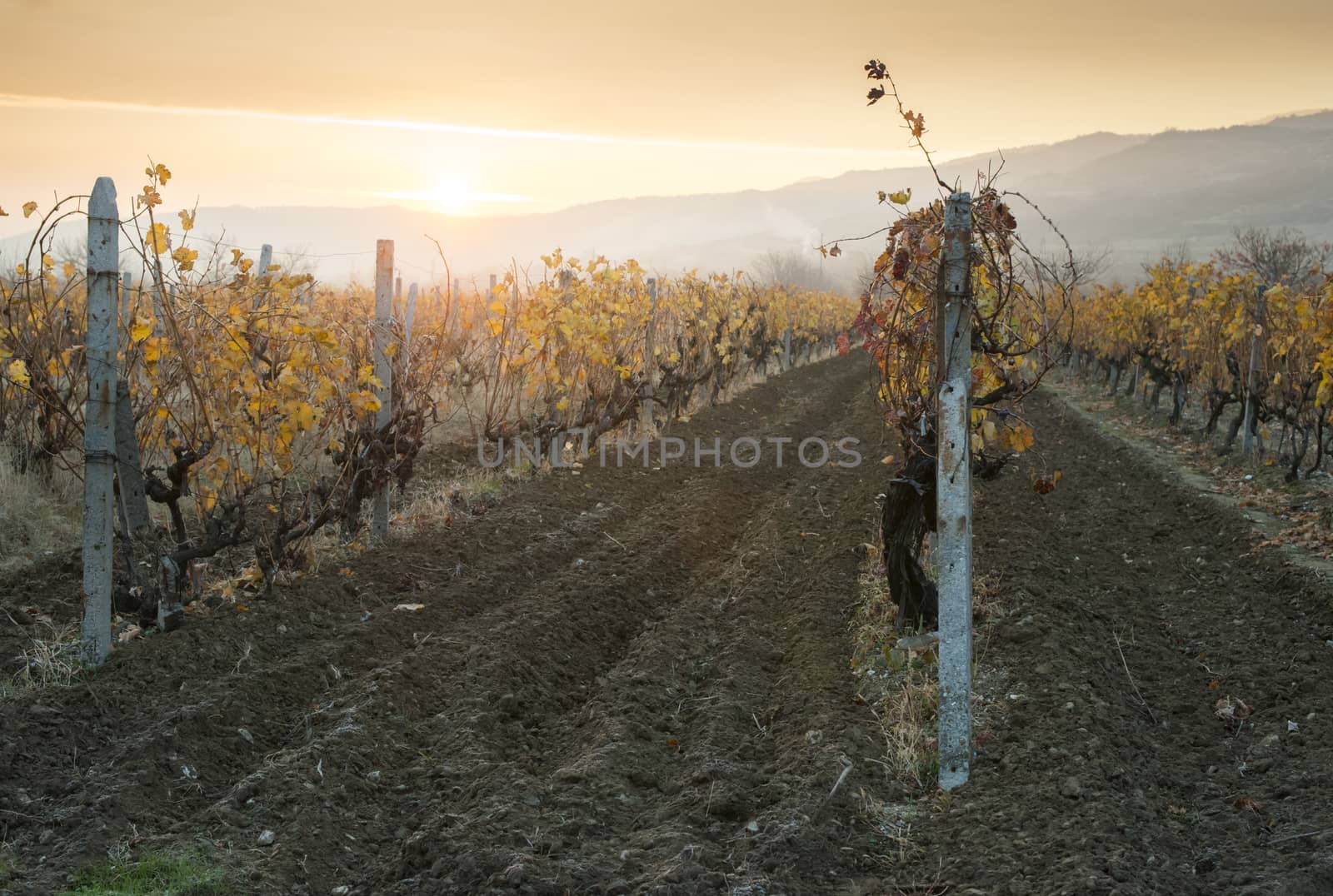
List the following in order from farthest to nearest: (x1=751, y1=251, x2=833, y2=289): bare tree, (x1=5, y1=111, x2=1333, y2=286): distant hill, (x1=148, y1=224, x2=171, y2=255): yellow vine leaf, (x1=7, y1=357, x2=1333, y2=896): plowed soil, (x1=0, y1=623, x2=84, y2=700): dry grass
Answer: (x1=5, y1=111, x2=1333, y2=286): distant hill → (x1=751, y1=251, x2=833, y2=289): bare tree → (x1=148, y1=224, x2=171, y2=255): yellow vine leaf → (x1=0, y1=623, x2=84, y2=700): dry grass → (x1=7, y1=357, x2=1333, y2=896): plowed soil

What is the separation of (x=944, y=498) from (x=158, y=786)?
297 cm

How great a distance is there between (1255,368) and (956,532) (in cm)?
892

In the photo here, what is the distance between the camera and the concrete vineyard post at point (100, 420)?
4426mm

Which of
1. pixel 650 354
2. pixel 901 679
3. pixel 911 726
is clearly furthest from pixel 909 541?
pixel 650 354

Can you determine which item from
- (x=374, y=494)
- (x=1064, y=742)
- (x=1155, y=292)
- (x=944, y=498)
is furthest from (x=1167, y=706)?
(x=1155, y=292)

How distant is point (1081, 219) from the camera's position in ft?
473

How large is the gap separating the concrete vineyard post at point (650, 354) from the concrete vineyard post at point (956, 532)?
7.57m

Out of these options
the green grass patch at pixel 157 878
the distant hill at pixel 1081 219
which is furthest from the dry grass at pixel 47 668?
the distant hill at pixel 1081 219

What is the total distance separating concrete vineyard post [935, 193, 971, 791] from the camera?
360 cm

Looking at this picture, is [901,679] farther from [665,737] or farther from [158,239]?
[158,239]

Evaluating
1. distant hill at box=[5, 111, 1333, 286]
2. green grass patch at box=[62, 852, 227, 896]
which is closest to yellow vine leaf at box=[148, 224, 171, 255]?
green grass patch at box=[62, 852, 227, 896]

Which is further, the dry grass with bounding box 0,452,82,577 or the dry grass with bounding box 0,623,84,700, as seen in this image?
the dry grass with bounding box 0,452,82,577

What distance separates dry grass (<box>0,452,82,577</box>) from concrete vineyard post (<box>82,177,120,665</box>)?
1.81m

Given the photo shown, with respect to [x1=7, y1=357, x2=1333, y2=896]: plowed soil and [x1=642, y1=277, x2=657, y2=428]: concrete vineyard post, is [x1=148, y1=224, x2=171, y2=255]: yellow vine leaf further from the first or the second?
[x1=642, y1=277, x2=657, y2=428]: concrete vineyard post
